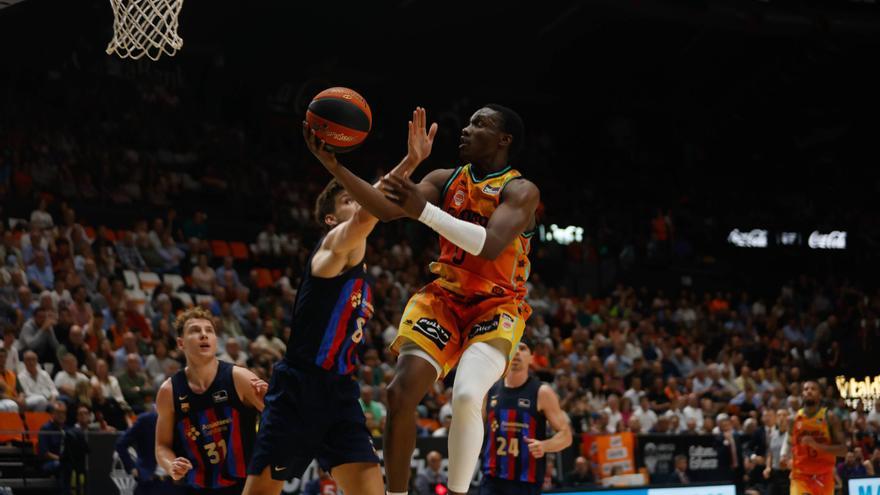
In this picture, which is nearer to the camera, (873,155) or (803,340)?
(803,340)

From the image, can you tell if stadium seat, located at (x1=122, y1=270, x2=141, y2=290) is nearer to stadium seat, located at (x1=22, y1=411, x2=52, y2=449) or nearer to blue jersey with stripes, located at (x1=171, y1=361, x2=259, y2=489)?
stadium seat, located at (x1=22, y1=411, x2=52, y2=449)

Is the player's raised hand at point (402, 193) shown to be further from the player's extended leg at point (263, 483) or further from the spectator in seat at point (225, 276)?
the spectator in seat at point (225, 276)

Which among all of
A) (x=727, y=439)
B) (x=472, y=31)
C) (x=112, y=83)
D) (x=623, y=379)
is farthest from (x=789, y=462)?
(x=472, y=31)

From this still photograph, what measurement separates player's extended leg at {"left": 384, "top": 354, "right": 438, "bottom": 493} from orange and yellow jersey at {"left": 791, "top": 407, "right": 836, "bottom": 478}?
7.31m

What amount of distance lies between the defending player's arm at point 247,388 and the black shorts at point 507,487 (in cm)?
307

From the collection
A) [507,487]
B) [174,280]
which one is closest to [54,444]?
[507,487]

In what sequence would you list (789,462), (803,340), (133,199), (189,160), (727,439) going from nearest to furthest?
(789,462) → (727,439) → (133,199) → (189,160) → (803,340)

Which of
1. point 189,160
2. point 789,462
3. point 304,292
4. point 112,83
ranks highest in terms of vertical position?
point 112,83

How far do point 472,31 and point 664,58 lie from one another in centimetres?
565

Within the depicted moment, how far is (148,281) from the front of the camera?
1543cm

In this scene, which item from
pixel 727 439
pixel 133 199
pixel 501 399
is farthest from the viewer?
pixel 133 199

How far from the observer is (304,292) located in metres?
5.91

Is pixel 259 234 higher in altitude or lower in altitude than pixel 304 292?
higher

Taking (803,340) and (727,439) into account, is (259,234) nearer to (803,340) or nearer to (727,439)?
(727,439)
